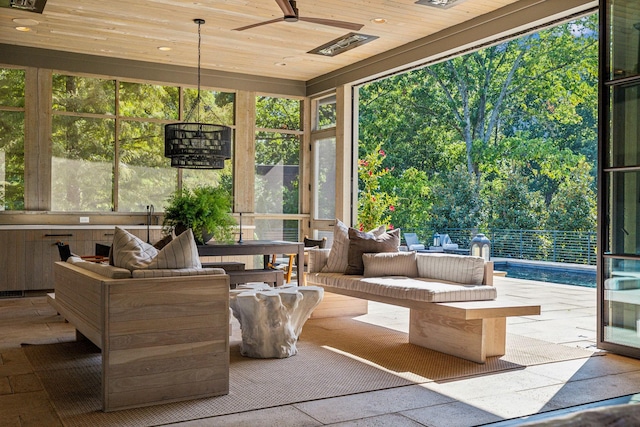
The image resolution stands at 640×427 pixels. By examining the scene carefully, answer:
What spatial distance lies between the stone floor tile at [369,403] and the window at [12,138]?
6.10m

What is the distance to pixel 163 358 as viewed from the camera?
11.7 feet

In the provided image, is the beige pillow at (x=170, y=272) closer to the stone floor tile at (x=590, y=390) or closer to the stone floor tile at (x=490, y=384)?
Answer: the stone floor tile at (x=490, y=384)

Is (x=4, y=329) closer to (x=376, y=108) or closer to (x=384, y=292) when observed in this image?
(x=384, y=292)

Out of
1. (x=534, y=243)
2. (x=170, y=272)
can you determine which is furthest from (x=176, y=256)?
(x=534, y=243)

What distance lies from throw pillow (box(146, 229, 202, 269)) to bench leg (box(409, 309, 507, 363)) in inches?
81.6

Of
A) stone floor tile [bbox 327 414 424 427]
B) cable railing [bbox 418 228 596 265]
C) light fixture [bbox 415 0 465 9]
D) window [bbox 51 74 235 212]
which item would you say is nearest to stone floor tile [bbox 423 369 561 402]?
stone floor tile [bbox 327 414 424 427]

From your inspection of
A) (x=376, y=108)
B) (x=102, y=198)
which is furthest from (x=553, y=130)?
(x=102, y=198)

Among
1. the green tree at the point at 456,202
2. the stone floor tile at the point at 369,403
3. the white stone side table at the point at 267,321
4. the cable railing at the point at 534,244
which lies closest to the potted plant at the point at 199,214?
the white stone side table at the point at 267,321

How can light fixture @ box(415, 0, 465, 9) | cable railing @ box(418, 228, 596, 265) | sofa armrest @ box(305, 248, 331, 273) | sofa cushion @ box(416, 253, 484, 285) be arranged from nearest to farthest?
sofa cushion @ box(416, 253, 484, 285)
light fixture @ box(415, 0, 465, 9)
sofa armrest @ box(305, 248, 331, 273)
cable railing @ box(418, 228, 596, 265)

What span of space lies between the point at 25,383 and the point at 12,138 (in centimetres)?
514

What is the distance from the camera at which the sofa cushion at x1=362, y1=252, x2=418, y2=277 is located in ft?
19.6

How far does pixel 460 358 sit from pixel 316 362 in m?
1.07

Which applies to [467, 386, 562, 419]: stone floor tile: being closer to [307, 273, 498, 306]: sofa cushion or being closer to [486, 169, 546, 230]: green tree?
[307, 273, 498, 306]: sofa cushion

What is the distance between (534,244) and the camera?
15391 millimetres
